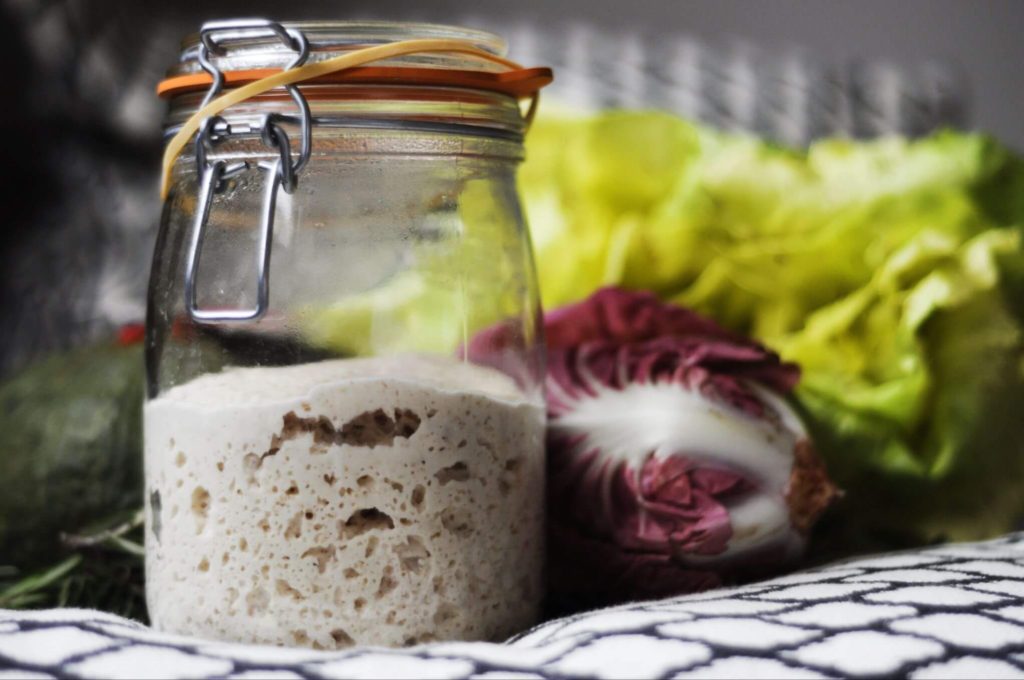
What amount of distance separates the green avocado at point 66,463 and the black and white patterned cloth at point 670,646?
14cm

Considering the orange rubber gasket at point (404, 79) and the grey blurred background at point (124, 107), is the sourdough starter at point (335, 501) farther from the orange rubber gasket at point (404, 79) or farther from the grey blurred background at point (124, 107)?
the grey blurred background at point (124, 107)

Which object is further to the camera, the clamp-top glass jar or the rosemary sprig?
the rosemary sprig

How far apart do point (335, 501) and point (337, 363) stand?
0.06 metres

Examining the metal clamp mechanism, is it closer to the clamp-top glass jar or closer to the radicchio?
the clamp-top glass jar

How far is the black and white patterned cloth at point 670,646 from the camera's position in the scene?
0.42m

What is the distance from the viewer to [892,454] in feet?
2.33

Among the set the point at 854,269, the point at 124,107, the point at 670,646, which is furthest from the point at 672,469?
the point at 124,107

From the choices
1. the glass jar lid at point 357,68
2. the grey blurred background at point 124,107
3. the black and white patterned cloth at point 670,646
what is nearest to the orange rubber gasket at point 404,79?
the glass jar lid at point 357,68

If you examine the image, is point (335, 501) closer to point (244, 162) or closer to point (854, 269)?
point (244, 162)

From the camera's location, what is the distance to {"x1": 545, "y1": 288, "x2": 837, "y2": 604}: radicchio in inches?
22.8

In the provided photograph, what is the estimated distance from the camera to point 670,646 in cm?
43

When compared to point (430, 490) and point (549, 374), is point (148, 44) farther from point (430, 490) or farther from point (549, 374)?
point (430, 490)

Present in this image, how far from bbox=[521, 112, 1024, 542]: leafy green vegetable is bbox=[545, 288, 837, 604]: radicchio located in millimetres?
102

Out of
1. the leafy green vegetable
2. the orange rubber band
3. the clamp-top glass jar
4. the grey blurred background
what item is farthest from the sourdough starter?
the grey blurred background
